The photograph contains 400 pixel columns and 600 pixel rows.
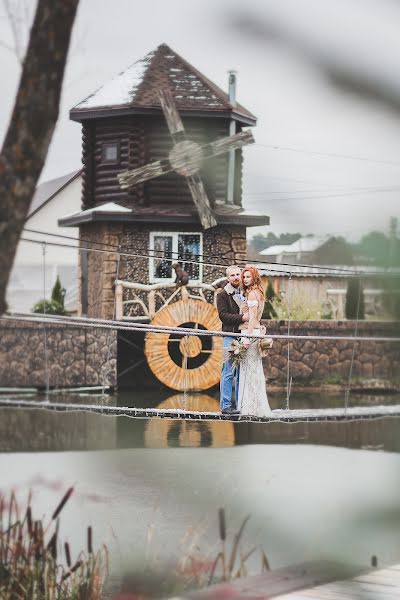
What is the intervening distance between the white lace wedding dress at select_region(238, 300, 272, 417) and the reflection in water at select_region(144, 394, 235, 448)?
386 cm

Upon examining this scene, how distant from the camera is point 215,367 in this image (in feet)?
42.5

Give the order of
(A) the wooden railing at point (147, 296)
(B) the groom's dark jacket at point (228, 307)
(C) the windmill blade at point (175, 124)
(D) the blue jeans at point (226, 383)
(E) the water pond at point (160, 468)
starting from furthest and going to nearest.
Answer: (A) the wooden railing at point (147, 296) → (E) the water pond at point (160, 468) → (D) the blue jeans at point (226, 383) → (B) the groom's dark jacket at point (228, 307) → (C) the windmill blade at point (175, 124)

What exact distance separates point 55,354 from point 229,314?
6220mm

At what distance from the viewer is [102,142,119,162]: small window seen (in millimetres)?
13766

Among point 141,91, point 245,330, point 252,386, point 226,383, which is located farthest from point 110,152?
point 245,330

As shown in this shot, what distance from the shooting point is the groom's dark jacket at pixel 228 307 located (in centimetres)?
710

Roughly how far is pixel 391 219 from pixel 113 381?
513 inches

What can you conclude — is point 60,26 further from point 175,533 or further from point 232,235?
point 232,235

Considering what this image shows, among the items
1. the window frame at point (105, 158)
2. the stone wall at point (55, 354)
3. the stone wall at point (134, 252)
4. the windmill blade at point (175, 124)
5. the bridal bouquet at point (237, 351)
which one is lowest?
the stone wall at point (55, 354)

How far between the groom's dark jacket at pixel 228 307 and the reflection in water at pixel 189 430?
4367 millimetres

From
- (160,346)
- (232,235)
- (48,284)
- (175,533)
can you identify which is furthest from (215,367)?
(48,284)

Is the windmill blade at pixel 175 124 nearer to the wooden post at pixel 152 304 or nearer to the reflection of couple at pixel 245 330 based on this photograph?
the reflection of couple at pixel 245 330

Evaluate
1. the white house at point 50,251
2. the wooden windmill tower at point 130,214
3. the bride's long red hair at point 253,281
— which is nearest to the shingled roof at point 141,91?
the wooden windmill tower at point 130,214

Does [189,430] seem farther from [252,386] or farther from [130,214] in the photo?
[252,386]
